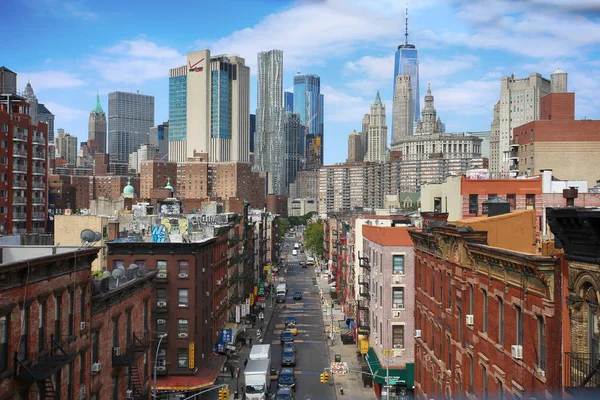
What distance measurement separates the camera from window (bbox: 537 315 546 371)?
64.9 feet

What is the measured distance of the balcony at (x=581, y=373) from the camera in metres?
15.9

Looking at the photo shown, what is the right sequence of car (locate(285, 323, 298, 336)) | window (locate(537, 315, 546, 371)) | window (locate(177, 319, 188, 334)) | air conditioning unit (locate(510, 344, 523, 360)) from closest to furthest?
window (locate(537, 315, 546, 371))
air conditioning unit (locate(510, 344, 523, 360))
window (locate(177, 319, 188, 334))
car (locate(285, 323, 298, 336))

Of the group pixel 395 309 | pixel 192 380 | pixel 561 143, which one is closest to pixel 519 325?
pixel 395 309

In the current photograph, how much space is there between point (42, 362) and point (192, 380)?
27.1 metres

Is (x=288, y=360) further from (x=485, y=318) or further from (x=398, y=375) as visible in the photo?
(x=485, y=318)

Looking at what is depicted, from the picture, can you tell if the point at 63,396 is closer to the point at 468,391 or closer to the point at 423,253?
the point at 468,391

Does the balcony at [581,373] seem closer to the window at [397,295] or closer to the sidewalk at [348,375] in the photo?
the sidewalk at [348,375]

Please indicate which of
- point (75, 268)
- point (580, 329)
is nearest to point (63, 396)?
point (75, 268)

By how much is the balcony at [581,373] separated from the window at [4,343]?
1569cm

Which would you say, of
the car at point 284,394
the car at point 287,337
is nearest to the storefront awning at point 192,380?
the car at point 284,394

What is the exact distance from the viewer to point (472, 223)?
29109mm

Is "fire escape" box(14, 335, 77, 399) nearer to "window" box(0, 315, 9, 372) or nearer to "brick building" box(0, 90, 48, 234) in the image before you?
"window" box(0, 315, 9, 372)

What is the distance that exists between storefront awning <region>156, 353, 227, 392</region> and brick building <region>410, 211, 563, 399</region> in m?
16.0

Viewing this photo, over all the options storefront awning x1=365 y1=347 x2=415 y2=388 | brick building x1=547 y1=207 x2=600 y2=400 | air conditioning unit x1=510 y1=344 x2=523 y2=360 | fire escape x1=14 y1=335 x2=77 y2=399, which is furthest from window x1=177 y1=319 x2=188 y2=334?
brick building x1=547 y1=207 x2=600 y2=400
